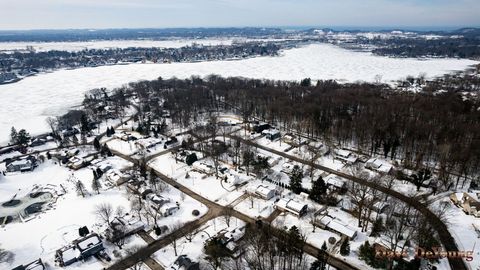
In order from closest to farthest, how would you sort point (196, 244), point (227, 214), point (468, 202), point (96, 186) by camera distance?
point (196, 244) → point (227, 214) → point (468, 202) → point (96, 186)

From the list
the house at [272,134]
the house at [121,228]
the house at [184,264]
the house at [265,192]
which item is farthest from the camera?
→ the house at [272,134]

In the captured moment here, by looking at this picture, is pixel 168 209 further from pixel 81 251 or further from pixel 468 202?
pixel 468 202

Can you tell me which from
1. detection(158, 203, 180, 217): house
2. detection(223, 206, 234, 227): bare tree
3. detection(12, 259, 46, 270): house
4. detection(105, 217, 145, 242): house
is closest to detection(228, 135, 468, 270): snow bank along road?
detection(223, 206, 234, 227): bare tree

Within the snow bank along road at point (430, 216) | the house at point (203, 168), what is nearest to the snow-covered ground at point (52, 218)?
the house at point (203, 168)

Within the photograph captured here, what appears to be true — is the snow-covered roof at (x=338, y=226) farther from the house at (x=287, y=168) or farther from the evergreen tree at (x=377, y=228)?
the house at (x=287, y=168)

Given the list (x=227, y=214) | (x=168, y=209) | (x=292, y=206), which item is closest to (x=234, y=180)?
(x=227, y=214)

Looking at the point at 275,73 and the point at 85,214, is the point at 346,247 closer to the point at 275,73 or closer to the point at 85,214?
the point at 85,214
